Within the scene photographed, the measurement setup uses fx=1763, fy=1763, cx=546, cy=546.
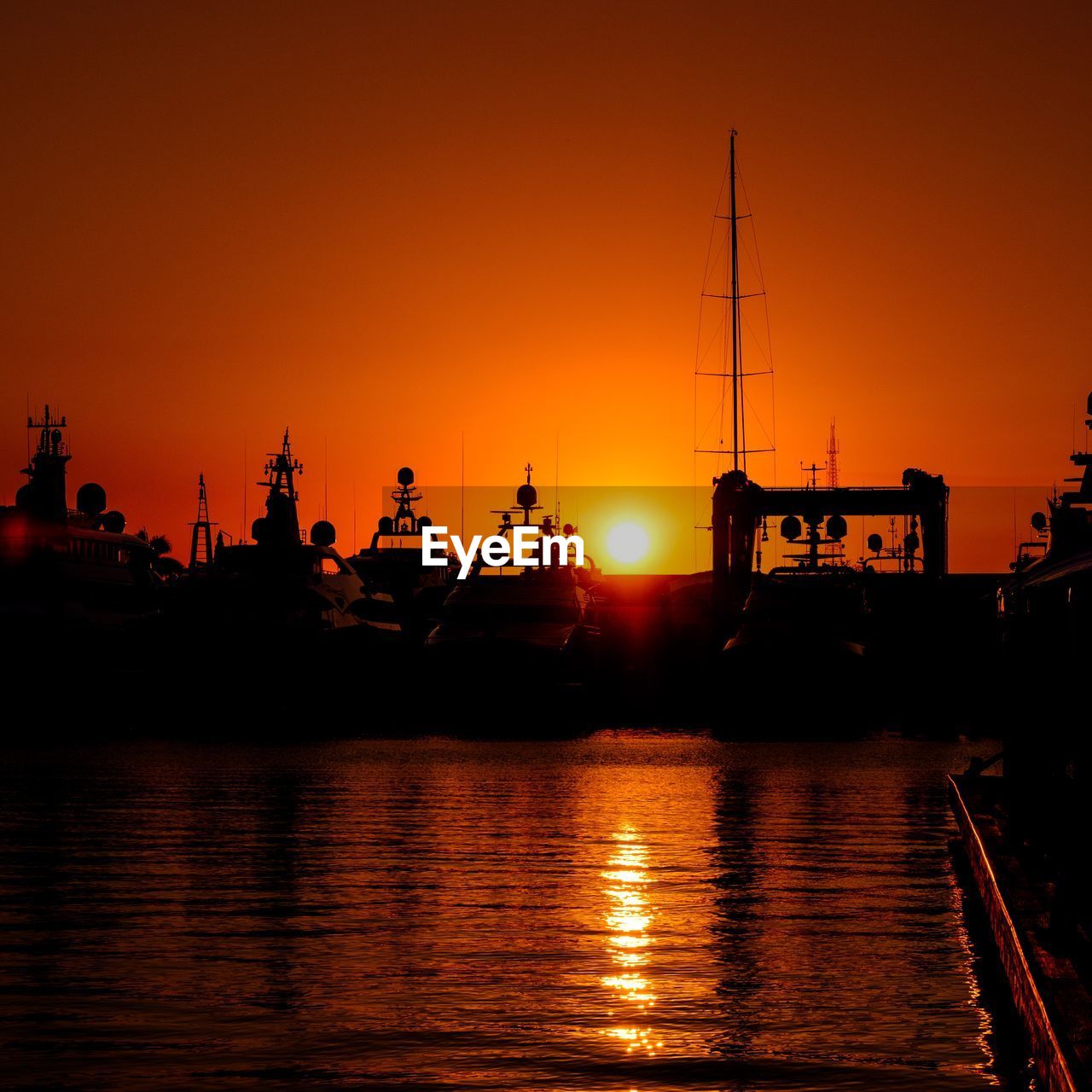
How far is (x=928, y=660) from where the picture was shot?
32.9m

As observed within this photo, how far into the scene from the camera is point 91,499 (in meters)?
61.2

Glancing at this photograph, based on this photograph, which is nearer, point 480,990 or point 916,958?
point 480,990

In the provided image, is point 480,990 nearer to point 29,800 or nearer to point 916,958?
point 916,958

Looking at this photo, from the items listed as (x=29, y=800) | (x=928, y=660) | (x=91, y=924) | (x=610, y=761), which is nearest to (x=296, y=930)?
(x=91, y=924)

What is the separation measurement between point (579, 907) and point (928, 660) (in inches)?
916

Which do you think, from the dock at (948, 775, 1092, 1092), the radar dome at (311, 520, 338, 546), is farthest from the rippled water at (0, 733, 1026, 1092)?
the radar dome at (311, 520, 338, 546)

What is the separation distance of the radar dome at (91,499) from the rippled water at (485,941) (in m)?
44.4

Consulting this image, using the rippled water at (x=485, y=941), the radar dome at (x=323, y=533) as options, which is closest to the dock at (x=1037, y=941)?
the rippled water at (x=485, y=941)

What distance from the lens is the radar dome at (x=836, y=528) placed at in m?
63.7

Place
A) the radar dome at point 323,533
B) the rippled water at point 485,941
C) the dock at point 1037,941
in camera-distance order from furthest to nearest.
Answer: the radar dome at point 323,533
the rippled water at point 485,941
the dock at point 1037,941

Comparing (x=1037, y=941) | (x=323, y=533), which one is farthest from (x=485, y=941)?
(x=323, y=533)

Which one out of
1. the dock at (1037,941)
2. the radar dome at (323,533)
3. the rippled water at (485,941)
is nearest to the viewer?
the dock at (1037,941)

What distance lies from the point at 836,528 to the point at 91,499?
26781 millimetres

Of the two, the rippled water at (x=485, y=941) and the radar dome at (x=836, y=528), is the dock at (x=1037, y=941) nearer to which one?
the rippled water at (x=485, y=941)
